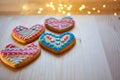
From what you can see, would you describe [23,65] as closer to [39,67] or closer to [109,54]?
[39,67]

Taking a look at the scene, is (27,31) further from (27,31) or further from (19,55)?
(19,55)

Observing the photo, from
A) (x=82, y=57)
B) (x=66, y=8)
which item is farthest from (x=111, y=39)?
(x=66, y=8)

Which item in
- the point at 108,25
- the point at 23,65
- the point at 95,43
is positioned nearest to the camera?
the point at 23,65

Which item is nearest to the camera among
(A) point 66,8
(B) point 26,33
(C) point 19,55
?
(C) point 19,55

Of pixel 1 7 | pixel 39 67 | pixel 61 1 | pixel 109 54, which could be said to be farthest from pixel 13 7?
pixel 109 54

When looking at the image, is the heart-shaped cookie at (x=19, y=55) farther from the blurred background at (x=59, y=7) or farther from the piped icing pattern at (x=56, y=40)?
the blurred background at (x=59, y=7)
